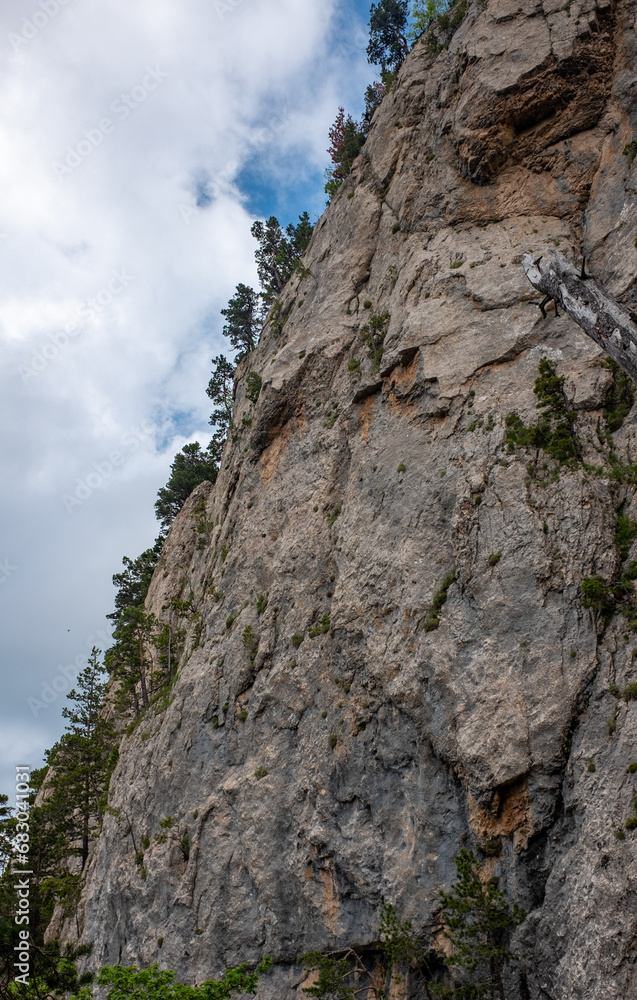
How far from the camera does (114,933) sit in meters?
27.1

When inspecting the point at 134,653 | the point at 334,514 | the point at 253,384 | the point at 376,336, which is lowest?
the point at 334,514

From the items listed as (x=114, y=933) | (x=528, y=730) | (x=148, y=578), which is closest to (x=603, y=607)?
(x=528, y=730)

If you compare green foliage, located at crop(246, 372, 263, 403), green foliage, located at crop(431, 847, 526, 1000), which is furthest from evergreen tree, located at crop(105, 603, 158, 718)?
green foliage, located at crop(431, 847, 526, 1000)

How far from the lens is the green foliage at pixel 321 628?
75.0 ft

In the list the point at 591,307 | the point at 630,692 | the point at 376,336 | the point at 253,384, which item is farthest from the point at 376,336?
the point at 630,692

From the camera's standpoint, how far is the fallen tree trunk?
14812mm

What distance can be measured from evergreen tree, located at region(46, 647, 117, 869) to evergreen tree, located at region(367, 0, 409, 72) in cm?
4274

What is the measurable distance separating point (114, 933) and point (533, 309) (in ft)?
92.6

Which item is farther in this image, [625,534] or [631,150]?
[631,150]

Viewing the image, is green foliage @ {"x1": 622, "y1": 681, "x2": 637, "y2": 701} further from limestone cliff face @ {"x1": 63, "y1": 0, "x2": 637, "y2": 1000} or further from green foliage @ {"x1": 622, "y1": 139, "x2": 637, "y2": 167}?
green foliage @ {"x1": 622, "y1": 139, "x2": 637, "y2": 167}

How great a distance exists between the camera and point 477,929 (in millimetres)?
14148

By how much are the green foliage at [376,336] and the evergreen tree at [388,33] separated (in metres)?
26.2

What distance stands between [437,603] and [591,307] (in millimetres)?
8565

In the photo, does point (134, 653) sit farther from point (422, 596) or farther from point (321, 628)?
point (422, 596)
